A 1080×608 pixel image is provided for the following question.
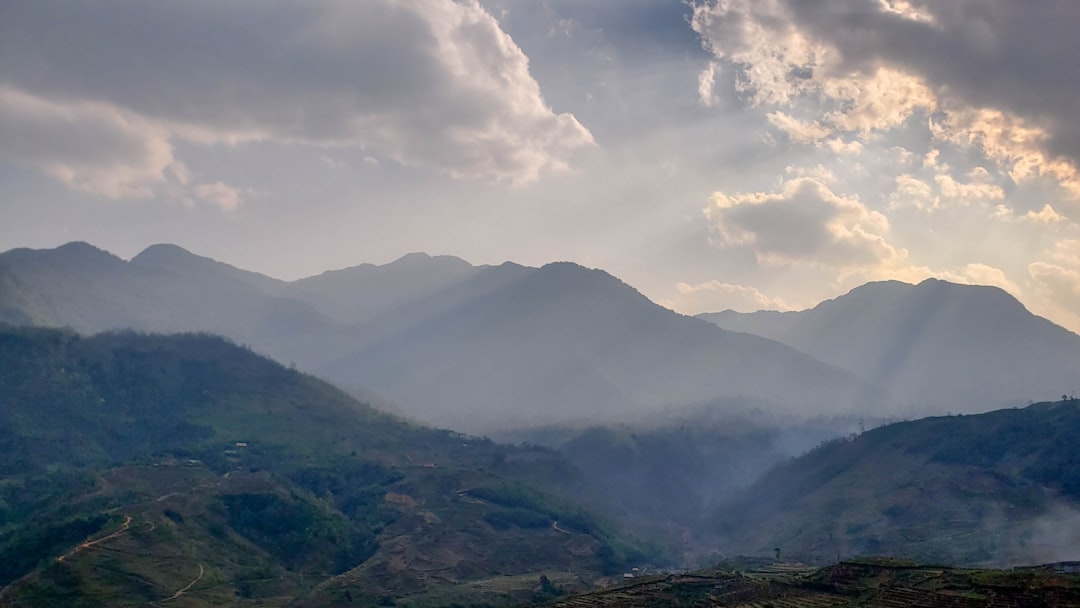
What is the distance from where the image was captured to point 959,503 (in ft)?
530

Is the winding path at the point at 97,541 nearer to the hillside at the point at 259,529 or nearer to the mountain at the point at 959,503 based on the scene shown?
the hillside at the point at 259,529

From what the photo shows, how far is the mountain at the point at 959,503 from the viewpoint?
452 ft

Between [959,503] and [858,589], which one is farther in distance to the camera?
[959,503]

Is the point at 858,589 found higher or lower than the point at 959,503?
lower

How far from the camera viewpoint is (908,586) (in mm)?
81875

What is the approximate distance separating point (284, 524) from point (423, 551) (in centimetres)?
2400

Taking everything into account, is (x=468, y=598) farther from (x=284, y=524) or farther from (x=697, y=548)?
(x=697, y=548)

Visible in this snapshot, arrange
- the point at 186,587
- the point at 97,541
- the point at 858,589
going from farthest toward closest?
the point at 97,541
the point at 186,587
the point at 858,589

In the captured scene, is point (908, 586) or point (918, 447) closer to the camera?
point (908, 586)

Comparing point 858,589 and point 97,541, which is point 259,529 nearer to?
point 97,541

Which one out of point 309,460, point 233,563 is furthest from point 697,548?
point 233,563

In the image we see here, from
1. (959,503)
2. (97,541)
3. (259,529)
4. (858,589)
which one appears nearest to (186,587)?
(97,541)

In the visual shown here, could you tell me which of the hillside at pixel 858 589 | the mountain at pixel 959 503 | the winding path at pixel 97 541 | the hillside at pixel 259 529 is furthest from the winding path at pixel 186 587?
the mountain at pixel 959 503

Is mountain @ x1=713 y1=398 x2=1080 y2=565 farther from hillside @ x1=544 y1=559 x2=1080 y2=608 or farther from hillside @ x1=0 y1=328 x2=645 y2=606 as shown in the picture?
hillside @ x1=544 y1=559 x2=1080 y2=608
